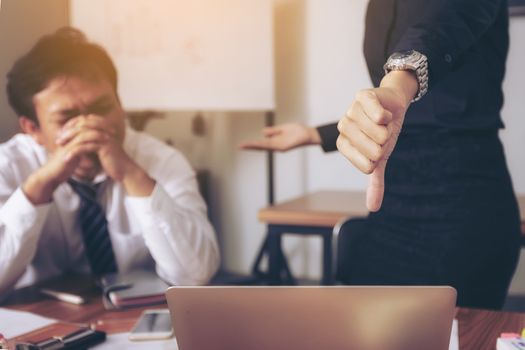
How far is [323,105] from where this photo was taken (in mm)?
2070

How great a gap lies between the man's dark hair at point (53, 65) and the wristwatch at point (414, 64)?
524 millimetres

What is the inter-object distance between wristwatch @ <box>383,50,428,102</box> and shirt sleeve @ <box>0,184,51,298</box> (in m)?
0.63

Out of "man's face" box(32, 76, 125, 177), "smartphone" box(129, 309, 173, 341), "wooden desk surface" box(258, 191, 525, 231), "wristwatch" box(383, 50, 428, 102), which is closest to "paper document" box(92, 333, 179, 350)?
"smartphone" box(129, 309, 173, 341)

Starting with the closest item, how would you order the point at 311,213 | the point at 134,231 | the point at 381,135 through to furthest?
1. the point at 381,135
2. the point at 134,231
3. the point at 311,213

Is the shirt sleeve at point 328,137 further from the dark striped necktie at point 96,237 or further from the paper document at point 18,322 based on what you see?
the paper document at point 18,322

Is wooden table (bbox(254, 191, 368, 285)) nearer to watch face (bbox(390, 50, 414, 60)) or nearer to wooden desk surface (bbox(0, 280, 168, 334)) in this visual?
wooden desk surface (bbox(0, 280, 168, 334))

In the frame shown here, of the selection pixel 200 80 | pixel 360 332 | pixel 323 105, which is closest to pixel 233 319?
pixel 360 332

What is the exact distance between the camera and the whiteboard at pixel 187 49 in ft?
3.54

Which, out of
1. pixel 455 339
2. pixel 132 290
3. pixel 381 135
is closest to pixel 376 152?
pixel 381 135

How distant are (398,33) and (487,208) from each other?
1.11 ft

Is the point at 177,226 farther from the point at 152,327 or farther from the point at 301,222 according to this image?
the point at 301,222

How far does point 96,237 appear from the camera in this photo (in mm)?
1051

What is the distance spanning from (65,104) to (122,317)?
14.1 inches

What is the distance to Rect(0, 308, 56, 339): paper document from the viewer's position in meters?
0.78
